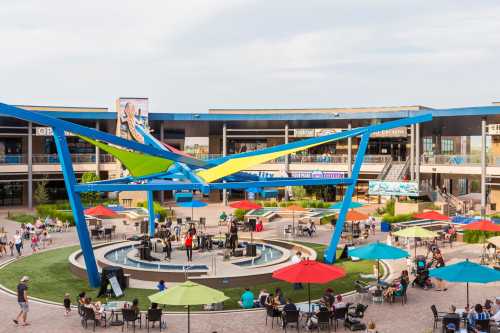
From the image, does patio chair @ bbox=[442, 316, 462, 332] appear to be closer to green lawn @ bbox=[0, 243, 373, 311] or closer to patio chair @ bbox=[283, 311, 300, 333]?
patio chair @ bbox=[283, 311, 300, 333]

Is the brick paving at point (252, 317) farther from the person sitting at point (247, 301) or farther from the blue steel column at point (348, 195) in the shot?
the blue steel column at point (348, 195)

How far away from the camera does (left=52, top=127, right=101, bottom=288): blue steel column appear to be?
20109mm

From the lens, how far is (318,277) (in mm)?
16078

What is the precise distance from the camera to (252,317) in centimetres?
1731

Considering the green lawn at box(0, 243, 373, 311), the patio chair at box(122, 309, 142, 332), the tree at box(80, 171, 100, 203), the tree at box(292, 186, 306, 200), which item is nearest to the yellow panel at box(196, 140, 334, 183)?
the green lawn at box(0, 243, 373, 311)

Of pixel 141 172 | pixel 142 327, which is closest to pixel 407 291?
pixel 142 327

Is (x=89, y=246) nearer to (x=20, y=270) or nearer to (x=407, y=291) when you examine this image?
(x=20, y=270)

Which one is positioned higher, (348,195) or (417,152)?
(417,152)

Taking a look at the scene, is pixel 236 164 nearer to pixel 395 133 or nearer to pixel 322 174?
pixel 322 174

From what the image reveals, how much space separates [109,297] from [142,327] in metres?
3.39

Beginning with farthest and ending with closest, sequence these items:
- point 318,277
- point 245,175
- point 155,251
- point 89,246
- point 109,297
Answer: point 245,175 < point 155,251 < point 89,246 < point 109,297 < point 318,277

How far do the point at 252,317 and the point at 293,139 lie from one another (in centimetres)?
4630

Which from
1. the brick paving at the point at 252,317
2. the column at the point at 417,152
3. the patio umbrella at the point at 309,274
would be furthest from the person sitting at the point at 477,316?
the column at the point at 417,152

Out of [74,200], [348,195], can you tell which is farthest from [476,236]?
[74,200]
